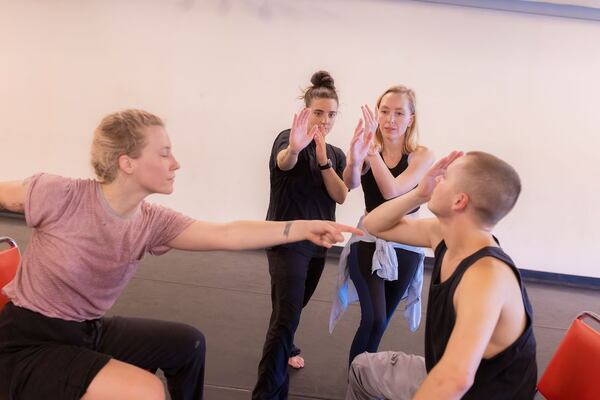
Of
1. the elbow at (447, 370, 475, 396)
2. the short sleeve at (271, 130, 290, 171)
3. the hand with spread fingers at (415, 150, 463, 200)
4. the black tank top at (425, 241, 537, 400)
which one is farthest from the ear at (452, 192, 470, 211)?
the short sleeve at (271, 130, 290, 171)

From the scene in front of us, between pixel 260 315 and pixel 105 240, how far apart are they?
6.71ft

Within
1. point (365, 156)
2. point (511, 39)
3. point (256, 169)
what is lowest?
point (256, 169)

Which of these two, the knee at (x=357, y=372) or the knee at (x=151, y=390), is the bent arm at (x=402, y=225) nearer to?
the knee at (x=357, y=372)

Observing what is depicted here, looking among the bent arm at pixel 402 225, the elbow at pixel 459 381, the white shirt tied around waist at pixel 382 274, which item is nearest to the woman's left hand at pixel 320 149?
the white shirt tied around waist at pixel 382 274

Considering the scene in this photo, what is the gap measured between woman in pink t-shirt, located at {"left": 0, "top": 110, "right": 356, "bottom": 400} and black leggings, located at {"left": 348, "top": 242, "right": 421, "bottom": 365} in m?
0.72

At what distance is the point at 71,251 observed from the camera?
65.4 inches

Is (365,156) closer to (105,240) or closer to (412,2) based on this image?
(105,240)

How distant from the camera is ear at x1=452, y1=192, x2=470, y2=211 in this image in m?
1.56

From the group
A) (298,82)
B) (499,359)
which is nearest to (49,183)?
(499,359)

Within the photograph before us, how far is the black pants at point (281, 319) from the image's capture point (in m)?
2.32

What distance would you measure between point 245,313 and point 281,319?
4.42ft

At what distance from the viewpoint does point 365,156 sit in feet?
8.30

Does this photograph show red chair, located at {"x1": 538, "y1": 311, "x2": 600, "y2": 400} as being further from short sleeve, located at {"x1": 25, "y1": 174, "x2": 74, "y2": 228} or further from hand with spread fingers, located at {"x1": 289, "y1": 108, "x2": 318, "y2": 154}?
short sleeve, located at {"x1": 25, "y1": 174, "x2": 74, "y2": 228}

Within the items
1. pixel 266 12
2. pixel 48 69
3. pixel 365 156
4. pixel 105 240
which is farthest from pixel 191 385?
pixel 48 69
